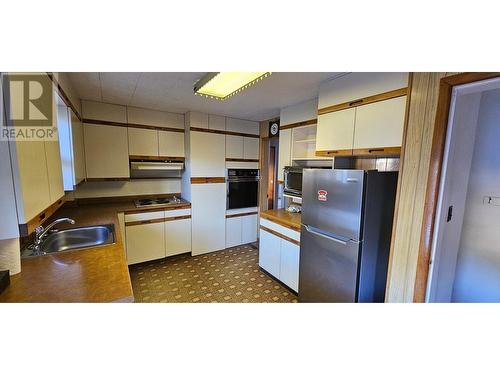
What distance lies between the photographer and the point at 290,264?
92.3 inches

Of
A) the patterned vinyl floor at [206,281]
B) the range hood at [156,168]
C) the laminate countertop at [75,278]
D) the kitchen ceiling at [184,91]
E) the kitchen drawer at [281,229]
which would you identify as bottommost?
the patterned vinyl floor at [206,281]

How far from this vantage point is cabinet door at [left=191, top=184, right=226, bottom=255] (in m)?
3.26

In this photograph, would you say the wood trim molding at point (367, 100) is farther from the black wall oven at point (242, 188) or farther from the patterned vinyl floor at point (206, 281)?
the patterned vinyl floor at point (206, 281)

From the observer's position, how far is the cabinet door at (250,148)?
3650 millimetres

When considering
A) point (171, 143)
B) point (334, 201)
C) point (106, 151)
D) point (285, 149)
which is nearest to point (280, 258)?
point (334, 201)

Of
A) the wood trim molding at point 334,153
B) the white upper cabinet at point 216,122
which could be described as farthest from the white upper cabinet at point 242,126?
the wood trim molding at point 334,153

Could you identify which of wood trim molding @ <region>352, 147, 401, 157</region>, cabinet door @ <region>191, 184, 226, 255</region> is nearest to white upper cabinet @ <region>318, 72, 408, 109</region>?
wood trim molding @ <region>352, 147, 401, 157</region>

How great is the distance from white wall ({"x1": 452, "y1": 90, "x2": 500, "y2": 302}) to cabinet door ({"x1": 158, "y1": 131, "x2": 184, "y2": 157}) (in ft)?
11.7

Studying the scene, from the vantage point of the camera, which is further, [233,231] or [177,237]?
[233,231]

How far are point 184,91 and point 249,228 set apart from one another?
2532 millimetres

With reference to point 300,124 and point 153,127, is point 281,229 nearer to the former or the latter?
point 300,124

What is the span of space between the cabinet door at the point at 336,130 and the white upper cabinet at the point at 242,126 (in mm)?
1710

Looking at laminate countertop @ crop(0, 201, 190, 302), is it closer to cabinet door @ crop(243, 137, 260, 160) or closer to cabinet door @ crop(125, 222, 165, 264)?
cabinet door @ crop(125, 222, 165, 264)

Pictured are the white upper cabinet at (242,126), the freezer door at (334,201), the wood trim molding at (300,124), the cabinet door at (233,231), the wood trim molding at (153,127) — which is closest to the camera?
the freezer door at (334,201)
